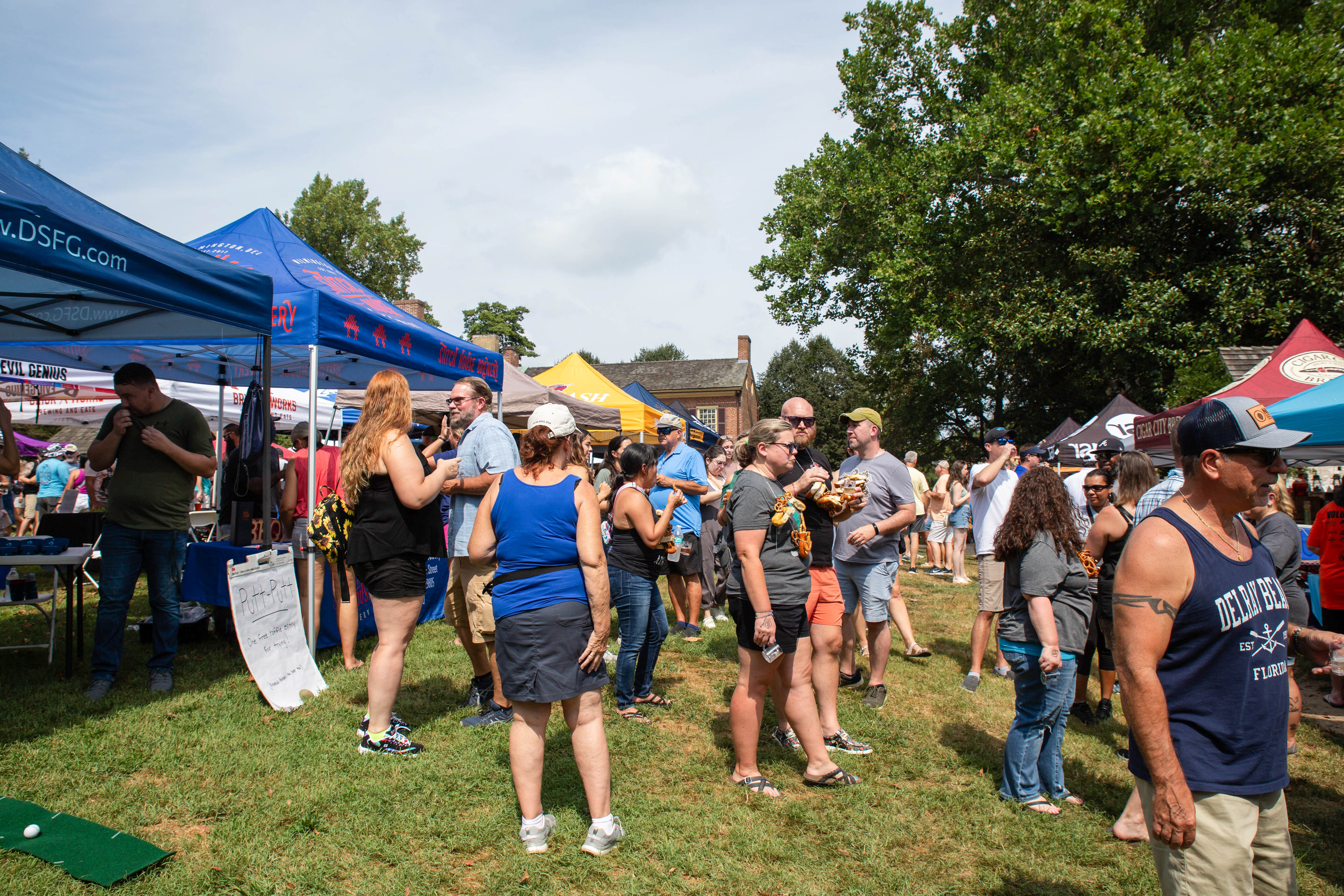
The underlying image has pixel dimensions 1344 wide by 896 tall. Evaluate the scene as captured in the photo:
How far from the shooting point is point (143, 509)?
15.3 ft

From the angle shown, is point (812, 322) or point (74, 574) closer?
point (74, 574)

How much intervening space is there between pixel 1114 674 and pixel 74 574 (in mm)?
7315

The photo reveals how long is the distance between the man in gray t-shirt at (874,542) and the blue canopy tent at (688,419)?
29.1 ft

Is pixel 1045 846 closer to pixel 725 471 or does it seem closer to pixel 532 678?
pixel 532 678

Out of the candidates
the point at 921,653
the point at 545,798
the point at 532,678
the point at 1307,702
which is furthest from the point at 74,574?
the point at 1307,702

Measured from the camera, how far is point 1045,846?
3.33 m

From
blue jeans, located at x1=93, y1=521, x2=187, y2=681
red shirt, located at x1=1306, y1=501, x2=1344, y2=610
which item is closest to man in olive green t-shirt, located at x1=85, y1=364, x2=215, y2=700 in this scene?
blue jeans, located at x1=93, y1=521, x2=187, y2=681

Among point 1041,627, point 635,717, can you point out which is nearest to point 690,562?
point 635,717

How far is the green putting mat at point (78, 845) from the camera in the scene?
2777mm

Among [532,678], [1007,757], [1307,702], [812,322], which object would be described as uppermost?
[812,322]

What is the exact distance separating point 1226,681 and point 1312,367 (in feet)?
22.1

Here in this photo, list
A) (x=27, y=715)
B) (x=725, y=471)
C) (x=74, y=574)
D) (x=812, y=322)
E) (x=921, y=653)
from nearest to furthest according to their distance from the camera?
(x=27, y=715) < (x=74, y=574) < (x=921, y=653) < (x=725, y=471) < (x=812, y=322)

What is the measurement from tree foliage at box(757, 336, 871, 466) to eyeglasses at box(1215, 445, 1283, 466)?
126 ft

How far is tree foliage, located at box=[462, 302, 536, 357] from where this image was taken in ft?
194
